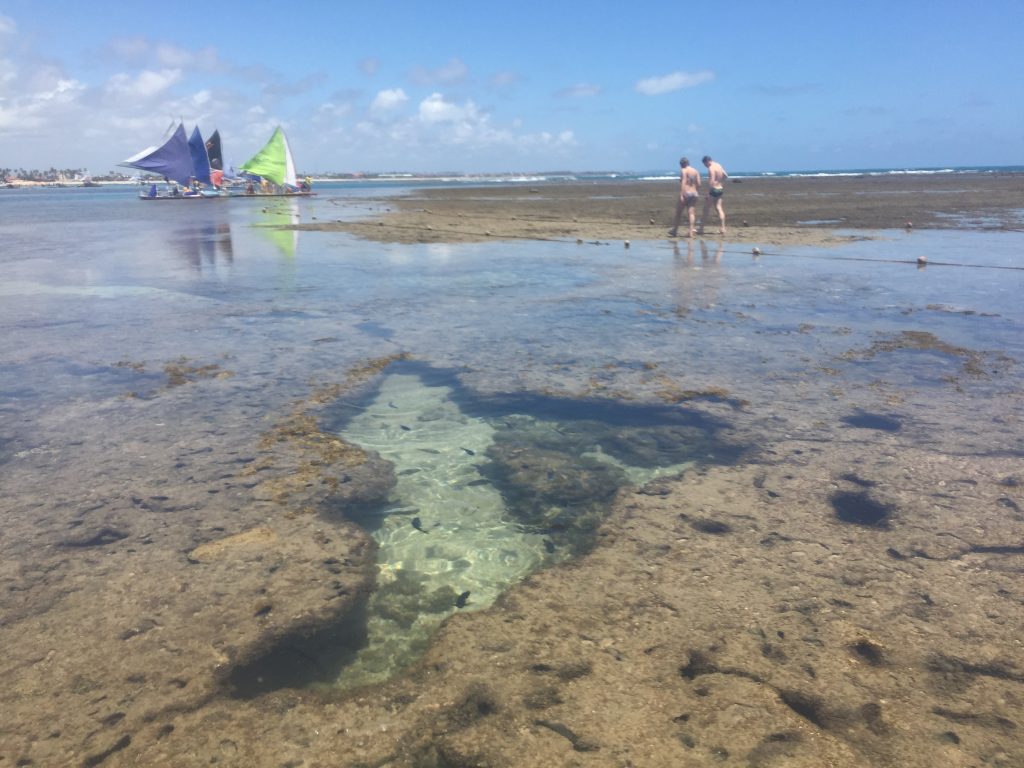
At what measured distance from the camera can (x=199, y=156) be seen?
5425cm

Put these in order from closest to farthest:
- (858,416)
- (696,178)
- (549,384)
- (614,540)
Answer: (614,540) < (858,416) < (549,384) < (696,178)

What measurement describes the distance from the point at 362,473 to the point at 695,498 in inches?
84.5

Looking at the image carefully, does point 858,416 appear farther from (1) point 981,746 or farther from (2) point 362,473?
(2) point 362,473

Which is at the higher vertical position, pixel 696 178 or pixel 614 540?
pixel 696 178

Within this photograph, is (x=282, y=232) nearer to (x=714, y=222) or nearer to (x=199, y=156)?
(x=714, y=222)

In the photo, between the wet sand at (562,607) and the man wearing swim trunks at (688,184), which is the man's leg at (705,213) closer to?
the man wearing swim trunks at (688,184)

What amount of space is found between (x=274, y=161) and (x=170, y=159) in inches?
310

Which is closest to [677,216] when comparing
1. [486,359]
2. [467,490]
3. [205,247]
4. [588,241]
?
[588,241]

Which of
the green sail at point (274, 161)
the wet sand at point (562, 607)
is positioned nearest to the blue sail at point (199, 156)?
the green sail at point (274, 161)

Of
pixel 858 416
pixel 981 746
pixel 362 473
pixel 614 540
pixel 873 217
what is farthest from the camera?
pixel 873 217

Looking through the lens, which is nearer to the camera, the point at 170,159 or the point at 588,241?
the point at 588,241

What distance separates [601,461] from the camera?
4.51m

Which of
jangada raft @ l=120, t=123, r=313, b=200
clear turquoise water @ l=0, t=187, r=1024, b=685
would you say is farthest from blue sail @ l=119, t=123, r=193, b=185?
clear turquoise water @ l=0, t=187, r=1024, b=685

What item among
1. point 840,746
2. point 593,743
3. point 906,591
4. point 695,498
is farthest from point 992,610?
point 593,743
